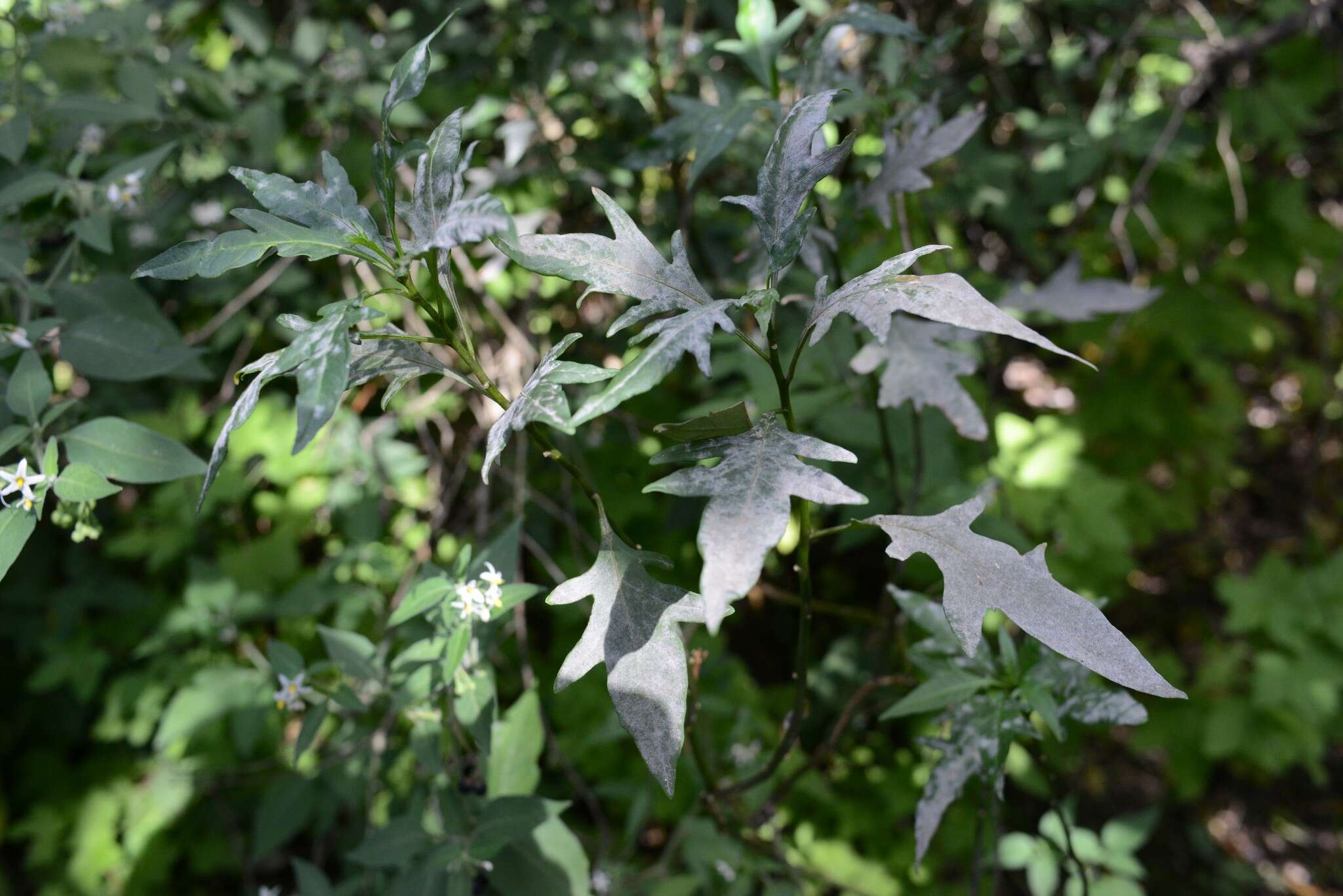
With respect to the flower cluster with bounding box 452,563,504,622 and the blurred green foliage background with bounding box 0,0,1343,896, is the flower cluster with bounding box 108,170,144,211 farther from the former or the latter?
the flower cluster with bounding box 452,563,504,622

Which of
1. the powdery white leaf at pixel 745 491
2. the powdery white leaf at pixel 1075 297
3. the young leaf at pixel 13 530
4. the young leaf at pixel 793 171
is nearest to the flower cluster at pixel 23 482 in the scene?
the young leaf at pixel 13 530

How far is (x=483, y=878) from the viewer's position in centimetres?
152

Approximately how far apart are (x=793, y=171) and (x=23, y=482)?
1.06 metres

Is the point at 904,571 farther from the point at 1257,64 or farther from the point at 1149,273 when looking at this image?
the point at 1257,64

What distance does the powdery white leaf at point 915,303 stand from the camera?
2.52 feet

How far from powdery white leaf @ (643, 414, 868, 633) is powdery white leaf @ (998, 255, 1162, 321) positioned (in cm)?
110

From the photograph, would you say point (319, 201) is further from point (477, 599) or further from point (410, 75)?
point (477, 599)

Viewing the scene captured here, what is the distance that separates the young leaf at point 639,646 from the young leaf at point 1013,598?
10.6 inches

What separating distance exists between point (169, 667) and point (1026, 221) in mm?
2910

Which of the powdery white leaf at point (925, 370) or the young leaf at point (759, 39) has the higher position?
the young leaf at point (759, 39)

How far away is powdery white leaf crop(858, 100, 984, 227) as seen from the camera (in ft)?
4.83

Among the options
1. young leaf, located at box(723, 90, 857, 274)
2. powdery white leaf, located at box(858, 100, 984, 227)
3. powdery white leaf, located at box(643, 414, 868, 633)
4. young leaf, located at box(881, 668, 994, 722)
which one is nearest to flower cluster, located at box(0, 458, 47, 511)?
powdery white leaf, located at box(643, 414, 868, 633)

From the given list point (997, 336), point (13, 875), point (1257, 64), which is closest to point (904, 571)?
point (997, 336)

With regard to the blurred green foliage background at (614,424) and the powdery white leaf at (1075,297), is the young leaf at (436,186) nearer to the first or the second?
the blurred green foliage background at (614,424)
